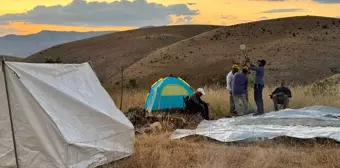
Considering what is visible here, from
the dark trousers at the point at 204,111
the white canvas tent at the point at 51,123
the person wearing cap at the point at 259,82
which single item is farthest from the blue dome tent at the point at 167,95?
the white canvas tent at the point at 51,123

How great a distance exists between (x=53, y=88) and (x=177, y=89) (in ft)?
26.7

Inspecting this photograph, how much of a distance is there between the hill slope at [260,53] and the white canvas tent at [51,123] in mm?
28604

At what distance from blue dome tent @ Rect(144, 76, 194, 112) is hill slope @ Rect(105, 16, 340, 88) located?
70.1 feet

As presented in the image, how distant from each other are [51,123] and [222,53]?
4992 cm

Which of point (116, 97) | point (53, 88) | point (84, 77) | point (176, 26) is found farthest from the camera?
point (176, 26)

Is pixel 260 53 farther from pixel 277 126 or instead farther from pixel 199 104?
pixel 277 126

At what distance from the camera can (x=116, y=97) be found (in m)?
18.0

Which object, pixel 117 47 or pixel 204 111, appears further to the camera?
pixel 117 47

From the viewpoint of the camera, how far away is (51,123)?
24.6 feet

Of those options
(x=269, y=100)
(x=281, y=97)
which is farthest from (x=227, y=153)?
(x=269, y=100)

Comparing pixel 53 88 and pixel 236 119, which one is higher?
pixel 53 88

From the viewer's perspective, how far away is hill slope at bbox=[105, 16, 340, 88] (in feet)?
144


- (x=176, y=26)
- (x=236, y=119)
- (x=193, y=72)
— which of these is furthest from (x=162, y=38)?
(x=236, y=119)

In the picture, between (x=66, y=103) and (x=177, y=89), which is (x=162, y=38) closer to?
(x=177, y=89)
